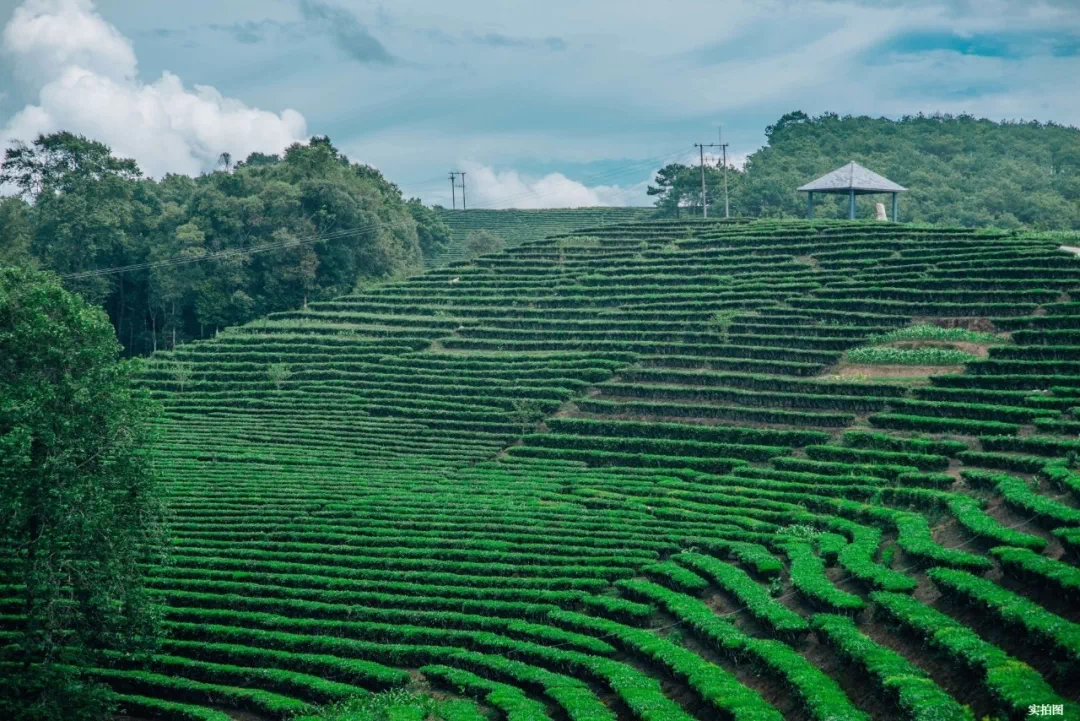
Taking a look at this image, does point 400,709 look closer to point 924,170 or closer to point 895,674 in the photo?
point 895,674

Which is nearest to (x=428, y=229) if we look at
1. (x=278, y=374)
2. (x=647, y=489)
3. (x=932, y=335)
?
(x=278, y=374)

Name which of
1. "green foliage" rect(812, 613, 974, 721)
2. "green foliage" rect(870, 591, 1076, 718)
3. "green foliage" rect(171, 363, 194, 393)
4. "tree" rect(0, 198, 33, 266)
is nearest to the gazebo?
"green foliage" rect(171, 363, 194, 393)

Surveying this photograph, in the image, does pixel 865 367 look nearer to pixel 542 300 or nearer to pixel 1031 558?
pixel 542 300

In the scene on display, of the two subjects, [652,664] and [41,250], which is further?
[41,250]

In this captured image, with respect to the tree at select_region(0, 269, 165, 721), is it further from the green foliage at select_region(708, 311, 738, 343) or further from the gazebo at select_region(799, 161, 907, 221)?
the gazebo at select_region(799, 161, 907, 221)

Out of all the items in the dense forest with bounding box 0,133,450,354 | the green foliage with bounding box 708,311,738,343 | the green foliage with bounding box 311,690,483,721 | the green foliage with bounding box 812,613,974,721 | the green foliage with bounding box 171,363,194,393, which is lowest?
the green foliage with bounding box 311,690,483,721

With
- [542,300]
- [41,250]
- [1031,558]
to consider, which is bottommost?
[1031,558]

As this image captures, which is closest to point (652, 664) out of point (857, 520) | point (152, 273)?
point (857, 520)
